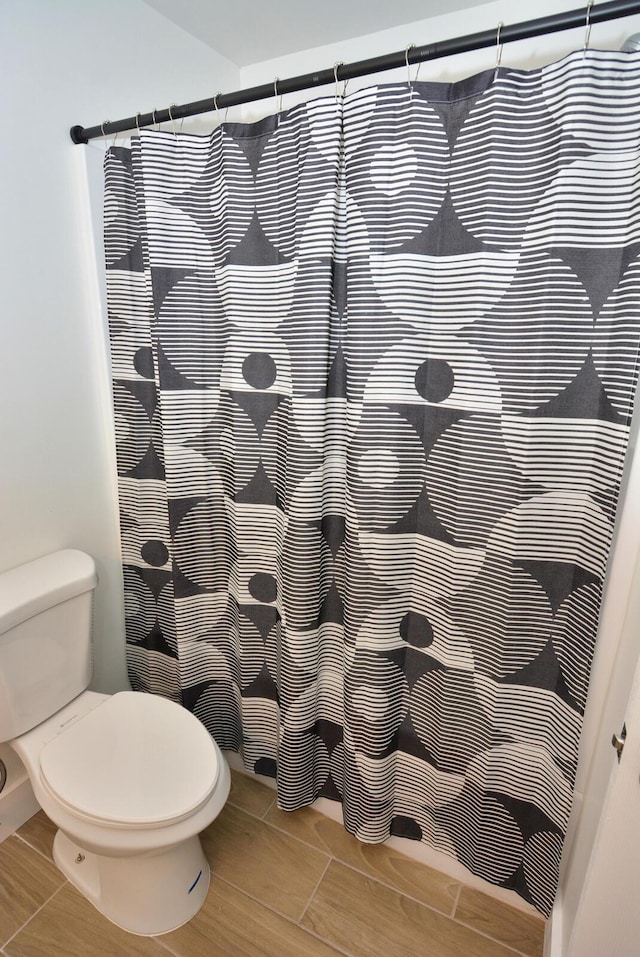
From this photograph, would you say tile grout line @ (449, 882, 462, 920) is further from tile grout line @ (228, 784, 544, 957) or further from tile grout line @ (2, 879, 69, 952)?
tile grout line @ (2, 879, 69, 952)

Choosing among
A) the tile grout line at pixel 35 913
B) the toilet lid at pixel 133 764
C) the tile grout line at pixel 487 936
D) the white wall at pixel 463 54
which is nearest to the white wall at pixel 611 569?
the white wall at pixel 463 54

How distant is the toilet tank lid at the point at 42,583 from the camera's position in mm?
1220

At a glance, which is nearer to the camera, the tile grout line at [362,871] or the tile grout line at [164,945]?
the tile grout line at [164,945]

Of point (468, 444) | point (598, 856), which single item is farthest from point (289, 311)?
point (598, 856)

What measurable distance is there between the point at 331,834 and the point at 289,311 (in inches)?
62.0

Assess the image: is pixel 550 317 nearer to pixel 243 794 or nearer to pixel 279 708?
pixel 279 708

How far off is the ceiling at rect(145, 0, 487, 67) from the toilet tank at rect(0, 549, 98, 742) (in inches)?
62.1

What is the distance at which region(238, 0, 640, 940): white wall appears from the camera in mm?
986

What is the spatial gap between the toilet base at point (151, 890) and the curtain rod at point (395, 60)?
1820 millimetres

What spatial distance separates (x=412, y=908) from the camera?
4.28ft

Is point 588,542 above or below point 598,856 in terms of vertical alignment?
above

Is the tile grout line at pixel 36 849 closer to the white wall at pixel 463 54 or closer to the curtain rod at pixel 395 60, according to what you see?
the curtain rod at pixel 395 60

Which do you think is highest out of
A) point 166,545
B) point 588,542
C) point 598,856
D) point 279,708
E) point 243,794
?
point 588,542

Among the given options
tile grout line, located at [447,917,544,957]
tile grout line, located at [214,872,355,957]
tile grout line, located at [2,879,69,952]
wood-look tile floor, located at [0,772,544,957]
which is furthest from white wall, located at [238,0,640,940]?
tile grout line, located at [2,879,69,952]
